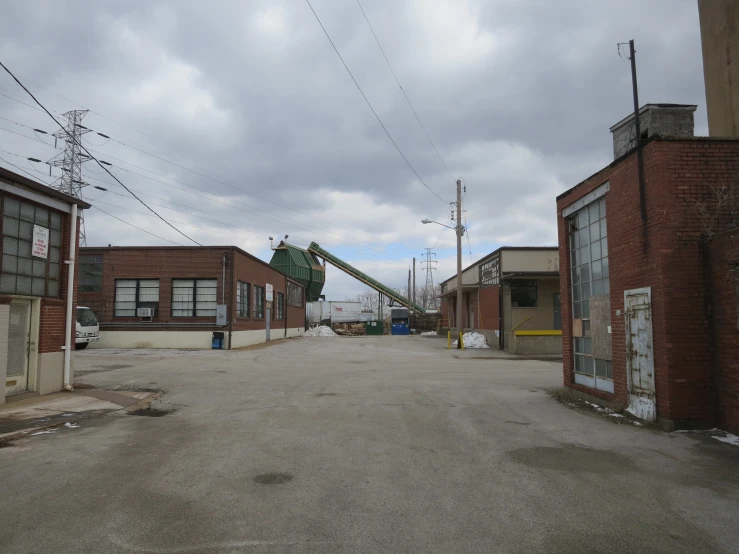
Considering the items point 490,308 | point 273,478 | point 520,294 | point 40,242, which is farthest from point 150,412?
point 490,308

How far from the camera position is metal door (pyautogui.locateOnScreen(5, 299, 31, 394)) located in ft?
34.7

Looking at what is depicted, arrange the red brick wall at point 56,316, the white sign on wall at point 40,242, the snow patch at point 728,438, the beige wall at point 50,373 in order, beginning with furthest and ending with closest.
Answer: the red brick wall at point 56,316
the beige wall at point 50,373
the white sign on wall at point 40,242
the snow patch at point 728,438

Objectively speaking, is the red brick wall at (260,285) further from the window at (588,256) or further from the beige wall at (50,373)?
the window at (588,256)

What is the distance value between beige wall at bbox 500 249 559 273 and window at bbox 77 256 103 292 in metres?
21.3

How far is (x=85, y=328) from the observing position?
23.7 m

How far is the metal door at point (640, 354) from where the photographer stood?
28.5ft

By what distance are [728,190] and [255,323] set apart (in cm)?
2546

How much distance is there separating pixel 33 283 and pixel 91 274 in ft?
54.8

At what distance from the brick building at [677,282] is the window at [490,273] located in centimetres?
2086

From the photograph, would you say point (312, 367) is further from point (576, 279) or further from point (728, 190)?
point (728, 190)

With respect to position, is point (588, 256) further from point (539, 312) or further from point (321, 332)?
point (321, 332)

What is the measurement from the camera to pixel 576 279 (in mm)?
12172

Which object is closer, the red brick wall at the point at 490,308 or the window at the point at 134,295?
the window at the point at 134,295

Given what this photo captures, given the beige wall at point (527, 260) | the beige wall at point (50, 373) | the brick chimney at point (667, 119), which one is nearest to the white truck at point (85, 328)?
the beige wall at point (50, 373)
